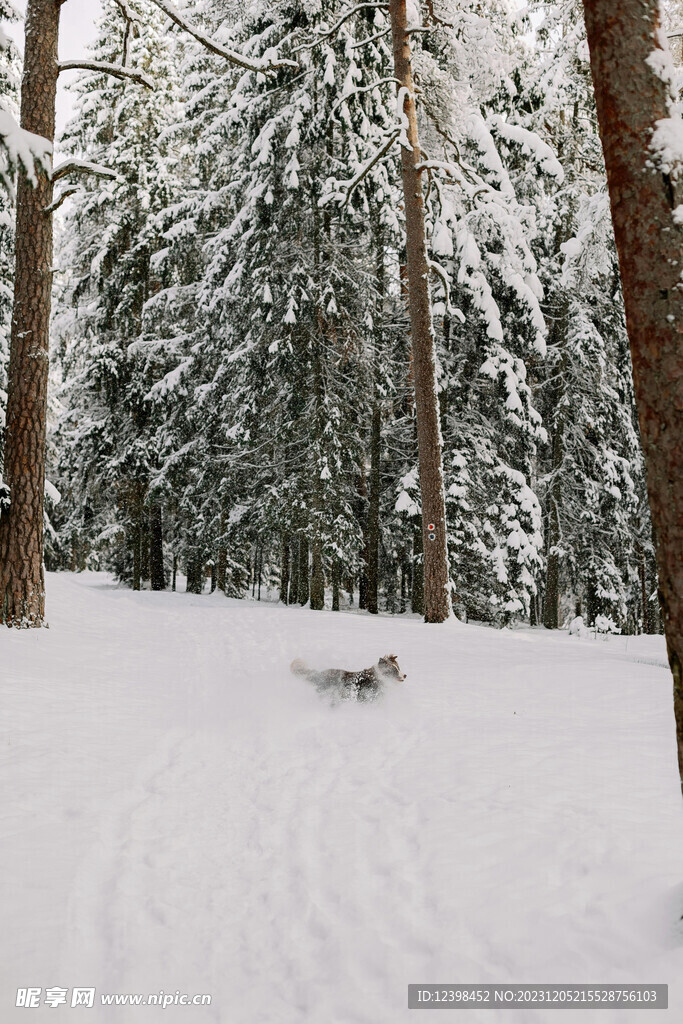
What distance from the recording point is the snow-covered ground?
242 cm

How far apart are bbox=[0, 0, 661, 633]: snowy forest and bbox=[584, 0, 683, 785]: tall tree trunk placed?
8629 millimetres

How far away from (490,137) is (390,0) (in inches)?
108

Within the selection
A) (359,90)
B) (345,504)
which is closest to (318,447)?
(345,504)

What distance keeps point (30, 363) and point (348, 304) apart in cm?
853

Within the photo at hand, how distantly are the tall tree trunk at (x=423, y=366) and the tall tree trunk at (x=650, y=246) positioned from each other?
7737 mm

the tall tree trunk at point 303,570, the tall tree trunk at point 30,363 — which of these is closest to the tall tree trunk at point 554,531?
the tall tree trunk at point 303,570

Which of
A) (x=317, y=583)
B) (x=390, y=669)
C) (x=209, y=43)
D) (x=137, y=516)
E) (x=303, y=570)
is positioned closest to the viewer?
(x=390, y=669)

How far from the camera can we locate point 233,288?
14656mm

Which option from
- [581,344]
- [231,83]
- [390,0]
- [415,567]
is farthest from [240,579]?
[390,0]

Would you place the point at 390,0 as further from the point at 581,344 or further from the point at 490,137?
the point at 581,344

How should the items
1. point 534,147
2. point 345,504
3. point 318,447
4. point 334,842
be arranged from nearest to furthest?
point 334,842 < point 534,147 < point 318,447 < point 345,504

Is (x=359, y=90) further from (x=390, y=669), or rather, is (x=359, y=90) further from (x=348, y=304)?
(x=390, y=669)

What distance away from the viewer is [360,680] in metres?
5.95

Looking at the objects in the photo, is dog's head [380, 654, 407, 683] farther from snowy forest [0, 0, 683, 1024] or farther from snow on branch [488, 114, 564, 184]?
snow on branch [488, 114, 564, 184]
